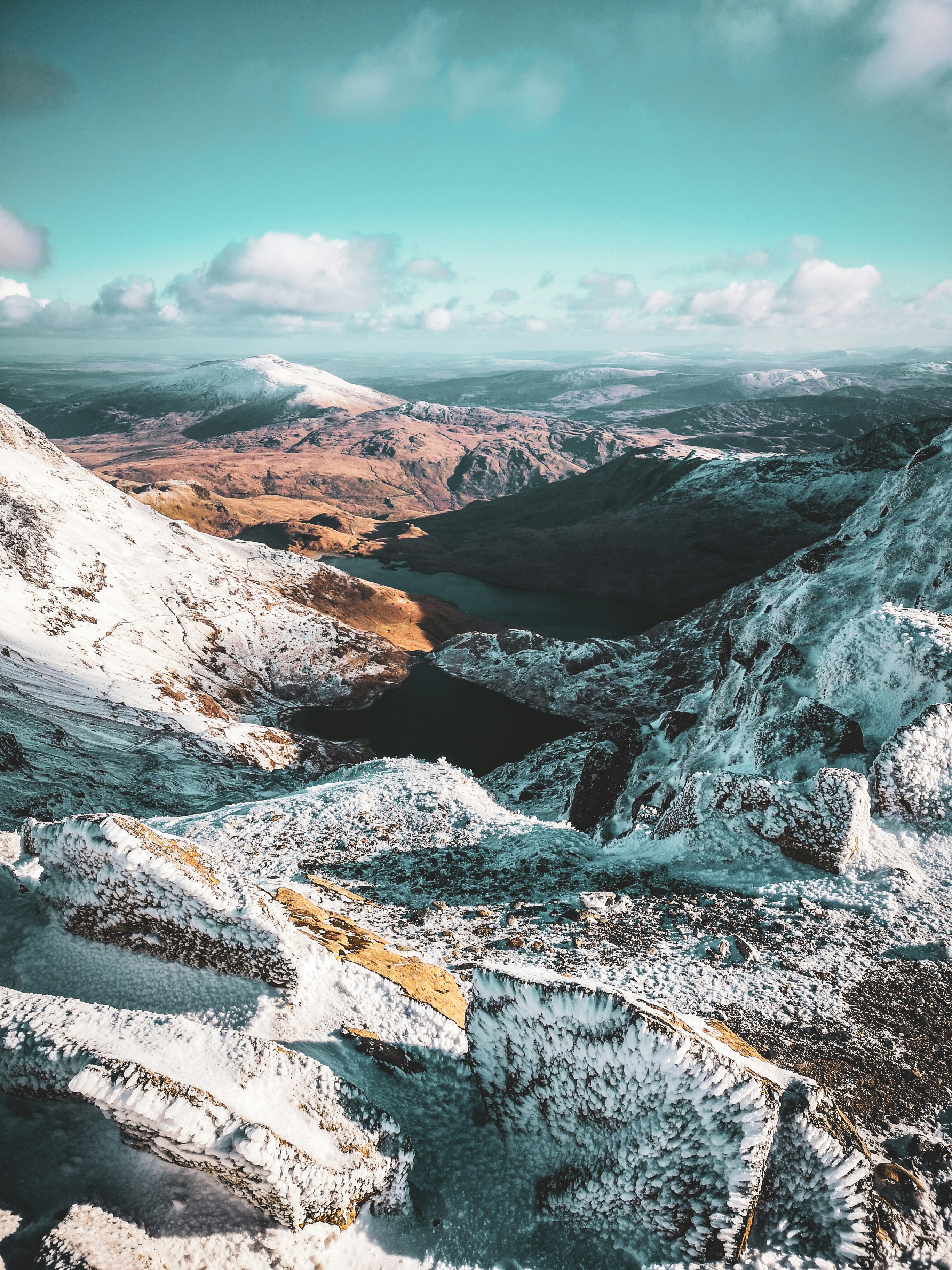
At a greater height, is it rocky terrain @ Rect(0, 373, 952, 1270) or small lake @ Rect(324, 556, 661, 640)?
rocky terrain @ Rect(0, 373, 952, 1270)

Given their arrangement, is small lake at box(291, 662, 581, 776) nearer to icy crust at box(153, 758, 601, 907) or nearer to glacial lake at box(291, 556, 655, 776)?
glacial lake at box(291, 556, 655, 776)

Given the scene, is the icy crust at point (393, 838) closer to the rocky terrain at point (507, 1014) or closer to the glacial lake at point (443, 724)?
the rocky terrain at point (507, 1014)

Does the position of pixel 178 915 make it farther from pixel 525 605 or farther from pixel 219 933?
pixel 525 605

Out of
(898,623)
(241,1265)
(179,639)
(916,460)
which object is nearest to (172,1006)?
(241,1265)

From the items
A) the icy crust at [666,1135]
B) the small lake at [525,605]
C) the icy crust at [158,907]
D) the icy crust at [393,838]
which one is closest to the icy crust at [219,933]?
the icy crust at [158,907]

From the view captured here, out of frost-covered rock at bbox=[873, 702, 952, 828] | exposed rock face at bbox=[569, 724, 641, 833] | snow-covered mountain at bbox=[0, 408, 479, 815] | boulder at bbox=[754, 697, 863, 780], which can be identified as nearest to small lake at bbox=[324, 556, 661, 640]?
snow-covered mountain at bbox=[0, 408, 479, 815]

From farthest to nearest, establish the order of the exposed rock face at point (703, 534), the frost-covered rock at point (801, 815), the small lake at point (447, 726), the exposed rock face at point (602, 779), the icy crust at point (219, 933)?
the exposed rock face at point (703, 534) → the small lake at point (447, 726) → the exposed rock face at point (602, 779) → the frost-covered rock at point (801, 815) → the icy crust at point (219, 933)

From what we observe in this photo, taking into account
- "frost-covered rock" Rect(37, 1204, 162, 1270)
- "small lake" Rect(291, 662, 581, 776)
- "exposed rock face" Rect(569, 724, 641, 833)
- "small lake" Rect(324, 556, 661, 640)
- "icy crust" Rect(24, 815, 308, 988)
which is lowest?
"small lake" Rect(291, 662, 581, 776)
